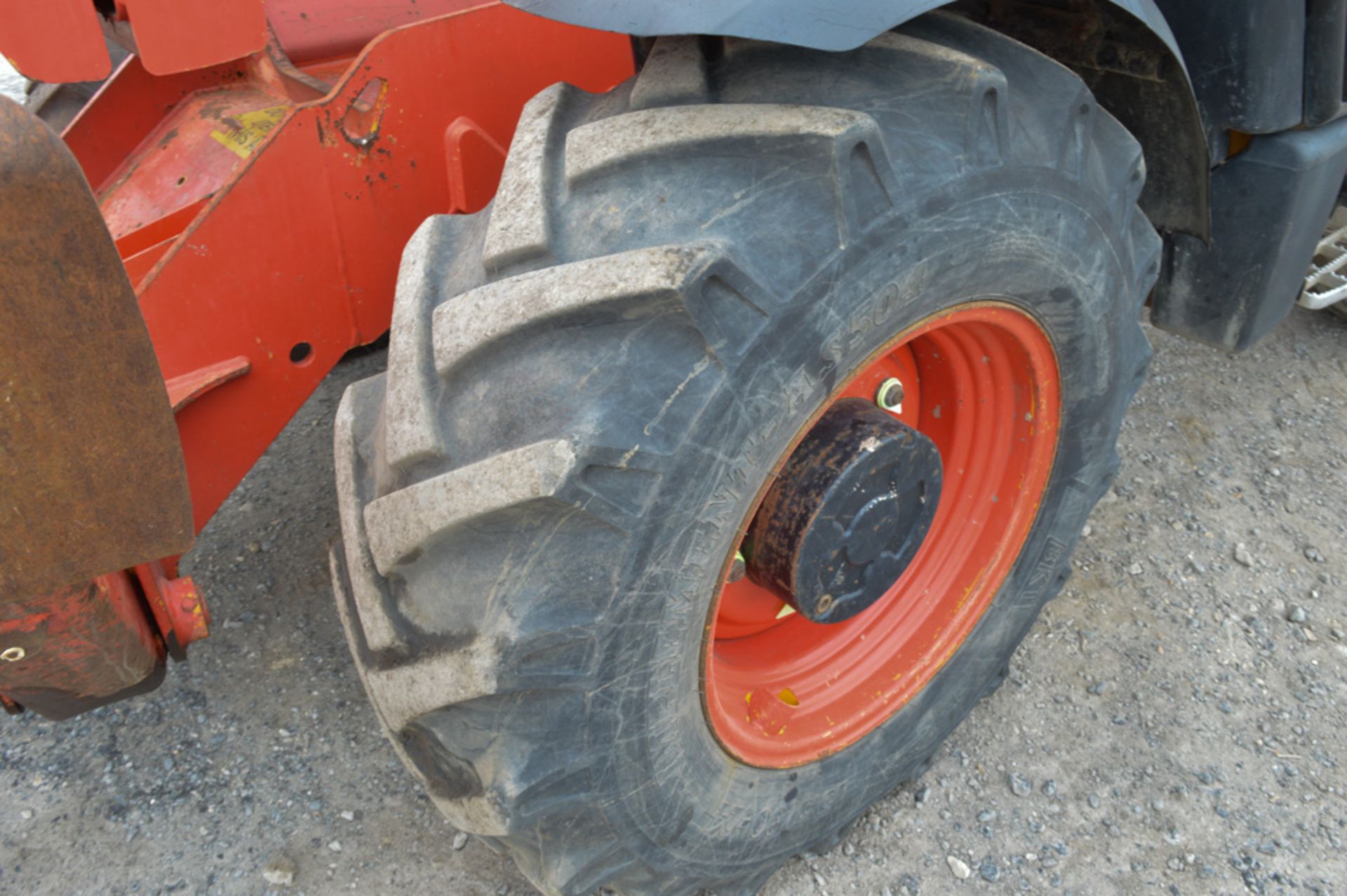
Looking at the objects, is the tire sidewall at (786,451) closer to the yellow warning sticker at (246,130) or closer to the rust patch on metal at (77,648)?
the rust patch on metal at (77,648)

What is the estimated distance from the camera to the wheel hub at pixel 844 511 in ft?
4.75

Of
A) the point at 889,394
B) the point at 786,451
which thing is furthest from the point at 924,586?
the point at 786,451

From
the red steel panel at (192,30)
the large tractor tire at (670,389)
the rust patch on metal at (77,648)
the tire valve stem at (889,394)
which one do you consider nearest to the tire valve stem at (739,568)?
the large tractor tire at (670,389)

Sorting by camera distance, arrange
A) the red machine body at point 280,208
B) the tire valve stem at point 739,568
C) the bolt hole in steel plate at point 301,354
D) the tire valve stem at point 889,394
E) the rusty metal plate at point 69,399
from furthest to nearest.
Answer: the tire valve stem at point 889,394, the tire valve stem at point 739,568, the bolt hole in steel plate at point 301,354, the red machine body at point 280,208, the rusty metal plate at point 69,399

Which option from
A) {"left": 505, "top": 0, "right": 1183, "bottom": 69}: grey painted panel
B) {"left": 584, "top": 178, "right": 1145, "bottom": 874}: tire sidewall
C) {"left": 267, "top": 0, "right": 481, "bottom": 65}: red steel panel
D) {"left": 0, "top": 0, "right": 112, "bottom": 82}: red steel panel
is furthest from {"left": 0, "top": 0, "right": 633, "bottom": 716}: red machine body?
{"left": 584, "top": 178, "right": 1145, "bottom": 874}: tire sidewall

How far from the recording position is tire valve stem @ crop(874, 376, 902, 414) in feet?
5.44

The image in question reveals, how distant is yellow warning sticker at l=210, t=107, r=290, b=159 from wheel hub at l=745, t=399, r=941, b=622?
1022mm

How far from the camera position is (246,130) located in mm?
1727

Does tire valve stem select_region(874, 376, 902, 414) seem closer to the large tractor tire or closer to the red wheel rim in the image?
the red wheel rim

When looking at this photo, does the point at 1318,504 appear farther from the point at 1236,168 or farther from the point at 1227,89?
the point at 1227,89

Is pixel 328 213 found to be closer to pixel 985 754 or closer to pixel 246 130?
pixel 246 130

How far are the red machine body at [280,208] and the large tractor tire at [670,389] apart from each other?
15cm

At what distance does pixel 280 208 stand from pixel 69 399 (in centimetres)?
50

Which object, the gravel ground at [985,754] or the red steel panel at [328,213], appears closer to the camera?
the red steel panel at [328,213]
